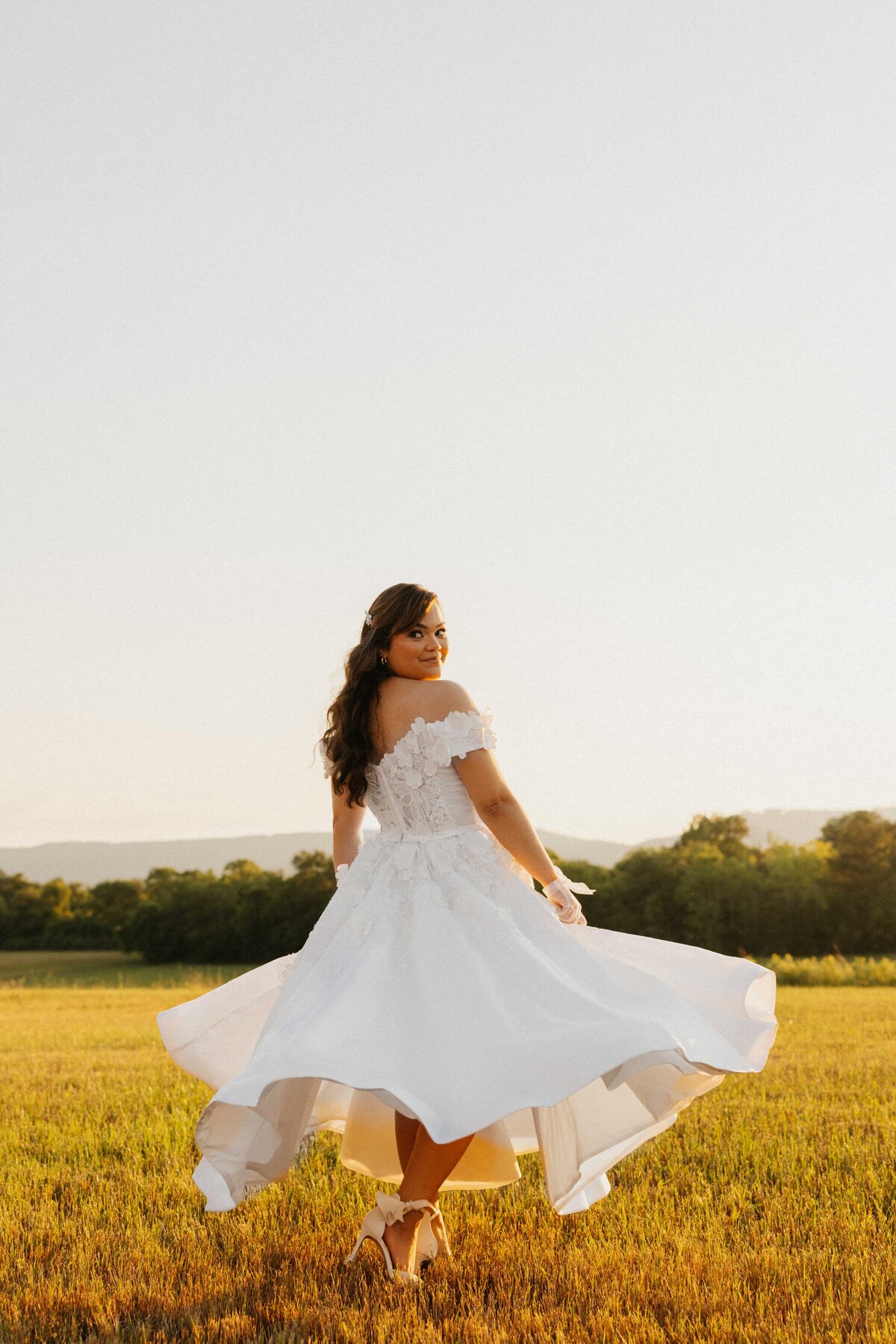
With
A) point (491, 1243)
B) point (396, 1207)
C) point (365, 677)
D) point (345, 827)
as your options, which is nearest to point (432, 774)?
point (365, 677)

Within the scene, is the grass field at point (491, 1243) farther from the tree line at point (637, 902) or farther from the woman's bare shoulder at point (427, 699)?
the tree line at point (637, 902)

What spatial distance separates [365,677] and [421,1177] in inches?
84.2

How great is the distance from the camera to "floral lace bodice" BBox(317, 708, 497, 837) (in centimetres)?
489

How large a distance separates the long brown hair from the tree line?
41.9 metres

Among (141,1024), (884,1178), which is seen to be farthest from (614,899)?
(884,1178)

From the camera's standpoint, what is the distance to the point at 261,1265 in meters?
4.66

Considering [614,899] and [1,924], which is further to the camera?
[1,924]

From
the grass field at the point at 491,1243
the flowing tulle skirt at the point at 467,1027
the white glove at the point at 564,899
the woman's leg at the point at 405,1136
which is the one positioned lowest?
the grass field at the point at 491,1243

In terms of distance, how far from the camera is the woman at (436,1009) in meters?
4.09

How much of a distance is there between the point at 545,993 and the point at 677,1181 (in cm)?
220

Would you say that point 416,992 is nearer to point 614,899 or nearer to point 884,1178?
point 884,1178

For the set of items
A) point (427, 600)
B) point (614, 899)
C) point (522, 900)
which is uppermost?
point (427, 600)

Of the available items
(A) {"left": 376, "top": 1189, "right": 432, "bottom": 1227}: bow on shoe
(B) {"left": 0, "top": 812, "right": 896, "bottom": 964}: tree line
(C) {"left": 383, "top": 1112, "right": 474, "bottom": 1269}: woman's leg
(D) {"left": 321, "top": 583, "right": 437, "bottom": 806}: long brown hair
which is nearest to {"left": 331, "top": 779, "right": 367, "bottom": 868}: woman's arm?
(D) {"left": 321, "top": 583, "right": 437, "bottom": 806}: long brown hair

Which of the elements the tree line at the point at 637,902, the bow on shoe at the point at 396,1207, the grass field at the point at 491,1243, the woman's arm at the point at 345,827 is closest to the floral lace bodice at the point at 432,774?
the woman's arm at the point at 345,827
